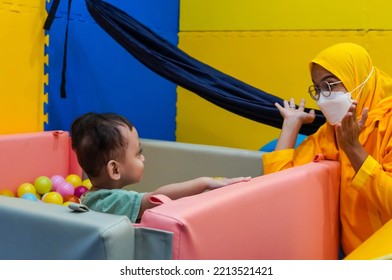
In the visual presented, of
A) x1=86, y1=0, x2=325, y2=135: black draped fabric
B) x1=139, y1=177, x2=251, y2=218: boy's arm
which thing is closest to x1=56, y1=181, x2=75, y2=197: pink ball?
x1=86, y1=0, x2=325, y2=135: black draped fabric

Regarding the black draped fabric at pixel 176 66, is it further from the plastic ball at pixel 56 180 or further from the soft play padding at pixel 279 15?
the soft play padding at pixel 279 15

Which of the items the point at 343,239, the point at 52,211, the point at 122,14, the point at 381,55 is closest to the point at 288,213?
the point at 343,239

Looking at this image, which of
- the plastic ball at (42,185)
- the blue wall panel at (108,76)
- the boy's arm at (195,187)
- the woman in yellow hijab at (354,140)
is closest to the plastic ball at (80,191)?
the plastic ball at (42,185)

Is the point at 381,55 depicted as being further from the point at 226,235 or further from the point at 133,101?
the point at 226,235

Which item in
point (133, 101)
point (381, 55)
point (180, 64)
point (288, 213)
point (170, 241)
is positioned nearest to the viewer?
point (170, 241)

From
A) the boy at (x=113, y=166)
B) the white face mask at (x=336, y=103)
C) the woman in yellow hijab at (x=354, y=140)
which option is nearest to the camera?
the boy at (x=113, y=166)

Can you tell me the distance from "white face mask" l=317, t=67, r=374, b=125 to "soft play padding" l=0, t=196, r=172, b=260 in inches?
33.9

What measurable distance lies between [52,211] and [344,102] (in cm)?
95

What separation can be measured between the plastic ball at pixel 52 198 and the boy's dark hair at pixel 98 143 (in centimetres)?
68

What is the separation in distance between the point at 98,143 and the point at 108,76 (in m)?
1.29

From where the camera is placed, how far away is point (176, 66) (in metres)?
2.03

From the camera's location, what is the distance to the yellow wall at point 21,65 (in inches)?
75.4

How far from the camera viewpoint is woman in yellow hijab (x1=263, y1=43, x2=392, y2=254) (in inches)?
53.6

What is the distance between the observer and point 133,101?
2.58 metres
